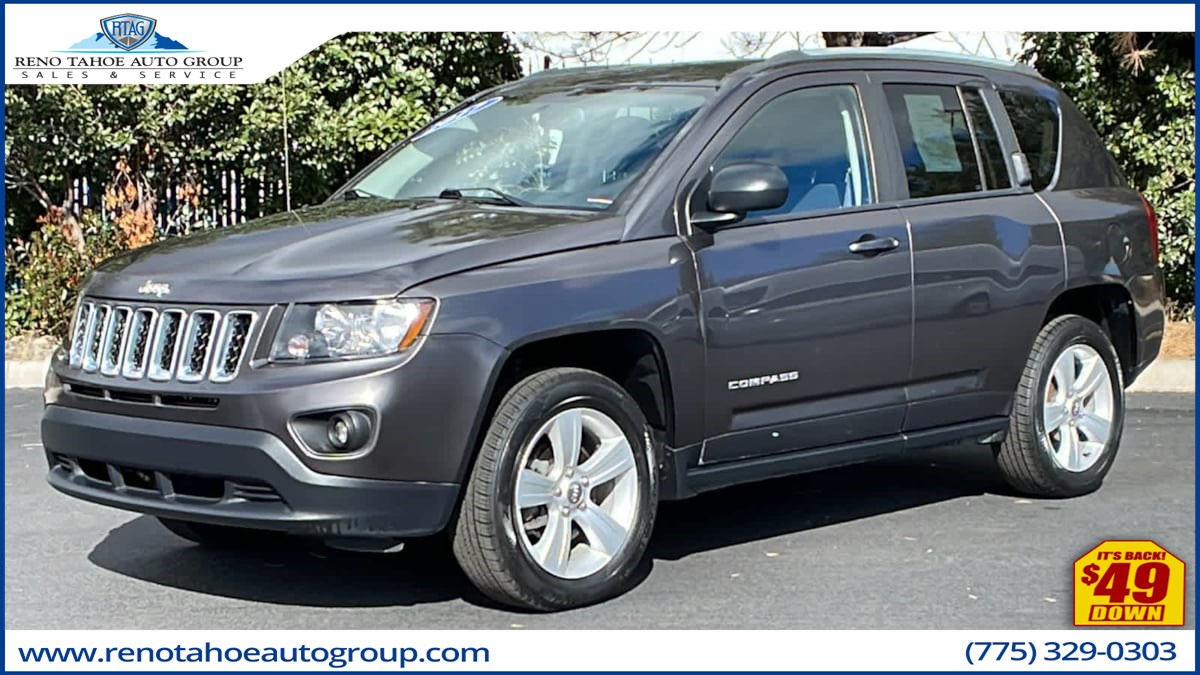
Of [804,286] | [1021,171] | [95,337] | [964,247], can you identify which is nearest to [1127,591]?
[804,286]

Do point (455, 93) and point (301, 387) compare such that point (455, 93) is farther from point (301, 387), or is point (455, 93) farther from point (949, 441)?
point (301, 387)

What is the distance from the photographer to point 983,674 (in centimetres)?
510

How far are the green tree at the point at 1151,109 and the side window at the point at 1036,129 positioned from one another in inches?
254

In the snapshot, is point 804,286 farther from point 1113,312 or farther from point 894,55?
point 1113,312

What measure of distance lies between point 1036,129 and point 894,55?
0.93m

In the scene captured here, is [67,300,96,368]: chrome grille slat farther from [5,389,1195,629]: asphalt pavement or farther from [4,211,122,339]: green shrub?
[4,211,122,339]: green shrub

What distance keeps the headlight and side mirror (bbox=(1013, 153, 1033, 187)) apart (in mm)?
3238

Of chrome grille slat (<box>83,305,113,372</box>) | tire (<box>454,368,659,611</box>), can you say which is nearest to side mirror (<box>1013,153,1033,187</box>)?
tire (<box>454,368,659,611</box>)

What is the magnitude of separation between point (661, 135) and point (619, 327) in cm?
94

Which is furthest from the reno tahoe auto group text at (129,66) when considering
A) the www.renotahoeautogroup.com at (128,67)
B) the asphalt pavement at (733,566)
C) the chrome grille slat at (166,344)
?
the chrome grille slat at (166,344)

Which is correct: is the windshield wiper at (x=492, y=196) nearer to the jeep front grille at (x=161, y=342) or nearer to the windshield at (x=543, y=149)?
the windshield at (x=543, y=149)

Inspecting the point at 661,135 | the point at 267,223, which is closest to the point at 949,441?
the point at 661,135

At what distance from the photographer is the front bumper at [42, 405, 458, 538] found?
5.28m

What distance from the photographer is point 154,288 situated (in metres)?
5.67
